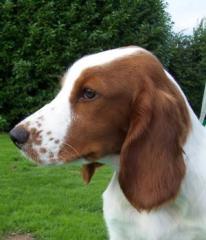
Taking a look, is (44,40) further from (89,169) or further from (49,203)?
(89,169)

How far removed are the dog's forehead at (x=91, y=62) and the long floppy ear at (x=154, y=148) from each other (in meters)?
0.22

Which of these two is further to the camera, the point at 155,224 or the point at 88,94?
the point at 155,224

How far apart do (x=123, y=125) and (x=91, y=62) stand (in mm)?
333

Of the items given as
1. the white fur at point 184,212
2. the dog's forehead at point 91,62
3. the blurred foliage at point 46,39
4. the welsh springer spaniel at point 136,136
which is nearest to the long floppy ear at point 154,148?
the welsh springer spaniel at point 136,136

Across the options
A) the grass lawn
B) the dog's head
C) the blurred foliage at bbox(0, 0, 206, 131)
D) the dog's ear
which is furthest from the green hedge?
the dog's head

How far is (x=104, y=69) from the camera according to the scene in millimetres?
3105

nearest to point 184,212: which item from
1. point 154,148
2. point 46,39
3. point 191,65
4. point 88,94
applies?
point 154,148

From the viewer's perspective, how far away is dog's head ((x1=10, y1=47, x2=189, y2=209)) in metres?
3.02

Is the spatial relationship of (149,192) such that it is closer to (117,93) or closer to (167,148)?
(167,148)

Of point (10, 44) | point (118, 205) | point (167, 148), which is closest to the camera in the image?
point (167, 148)

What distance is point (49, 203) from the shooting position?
7.14 m

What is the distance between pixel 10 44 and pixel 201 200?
10591 mm

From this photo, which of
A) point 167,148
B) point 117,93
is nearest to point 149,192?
point 167,148

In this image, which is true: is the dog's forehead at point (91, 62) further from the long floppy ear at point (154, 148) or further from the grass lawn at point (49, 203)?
the grass lawn at point (49, 203)
